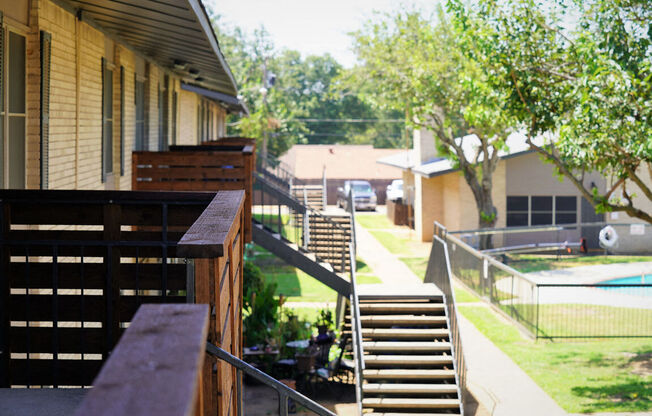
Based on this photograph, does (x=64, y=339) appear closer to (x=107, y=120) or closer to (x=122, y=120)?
(x=107, y=120)

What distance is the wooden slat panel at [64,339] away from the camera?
516 centimetres

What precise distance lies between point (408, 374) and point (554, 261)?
714 inches

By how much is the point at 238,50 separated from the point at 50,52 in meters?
83.9

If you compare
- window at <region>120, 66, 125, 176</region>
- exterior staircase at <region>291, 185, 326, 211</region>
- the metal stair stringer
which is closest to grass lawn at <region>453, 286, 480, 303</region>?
the metal stair stringer

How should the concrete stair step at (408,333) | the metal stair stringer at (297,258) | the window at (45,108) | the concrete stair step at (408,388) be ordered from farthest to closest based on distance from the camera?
the metal stair stringer at (297,258)
the concrete stair step at (408,333)
the concrete stair step at (408,388)
the window at (45,108)

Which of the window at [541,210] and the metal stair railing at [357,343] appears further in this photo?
the window at [541,210]

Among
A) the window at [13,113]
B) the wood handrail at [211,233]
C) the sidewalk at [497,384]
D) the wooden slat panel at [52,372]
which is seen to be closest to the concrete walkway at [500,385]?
the sidewalk at [497,384]

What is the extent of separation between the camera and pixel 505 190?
3409 centimetres

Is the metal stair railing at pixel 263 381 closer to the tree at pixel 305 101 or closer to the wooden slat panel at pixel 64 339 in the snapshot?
the wooden slat panel at pixel 64 339

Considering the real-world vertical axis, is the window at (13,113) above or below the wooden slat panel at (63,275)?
above

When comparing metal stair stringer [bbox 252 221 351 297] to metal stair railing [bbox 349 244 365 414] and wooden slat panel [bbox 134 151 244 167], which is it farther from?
wooden slat panel [bbox 134 151 244 167]

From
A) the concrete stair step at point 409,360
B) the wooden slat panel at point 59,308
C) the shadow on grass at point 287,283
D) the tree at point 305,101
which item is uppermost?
the tree at point 305,101

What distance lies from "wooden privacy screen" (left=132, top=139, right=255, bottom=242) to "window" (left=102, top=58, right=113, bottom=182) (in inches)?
25.8

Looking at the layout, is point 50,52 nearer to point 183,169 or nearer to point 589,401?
point 183,169
